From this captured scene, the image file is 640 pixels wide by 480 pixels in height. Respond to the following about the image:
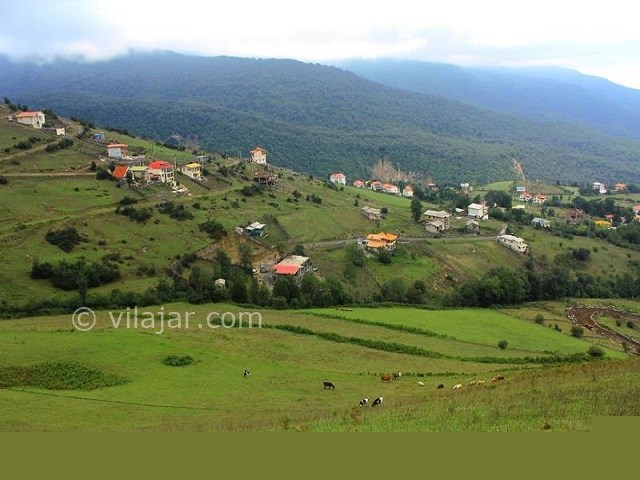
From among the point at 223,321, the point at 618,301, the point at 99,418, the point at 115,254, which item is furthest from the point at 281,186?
the point at 99,418

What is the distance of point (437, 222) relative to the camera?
A: 83188 mm

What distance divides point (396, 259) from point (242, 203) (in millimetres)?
23348

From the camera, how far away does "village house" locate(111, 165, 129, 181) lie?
242ft

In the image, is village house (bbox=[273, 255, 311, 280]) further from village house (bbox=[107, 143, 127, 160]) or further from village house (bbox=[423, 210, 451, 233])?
village house (bbox=[107, 143, 127, 160])

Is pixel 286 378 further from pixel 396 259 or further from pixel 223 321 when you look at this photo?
pixel 396 259

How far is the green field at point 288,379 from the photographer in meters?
16.4

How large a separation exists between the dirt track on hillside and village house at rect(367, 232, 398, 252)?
22.1 metres

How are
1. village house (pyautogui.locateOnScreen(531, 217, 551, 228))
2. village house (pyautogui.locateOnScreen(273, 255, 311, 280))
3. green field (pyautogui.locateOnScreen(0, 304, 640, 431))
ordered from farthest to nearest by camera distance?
village house (pyautogui.locateOnScreen(531, 217, 551, 228))
village house (pyautogui.locateOnScreen(273, 255, 311, 280))
green field (pyautogui.locateOnScreen(0, 304, 640, 431))

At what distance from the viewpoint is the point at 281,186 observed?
92125 mm

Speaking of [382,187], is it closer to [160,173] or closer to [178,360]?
[160,173]

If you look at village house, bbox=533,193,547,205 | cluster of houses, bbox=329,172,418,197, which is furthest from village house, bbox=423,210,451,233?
village house, bbox=533,193,547,205

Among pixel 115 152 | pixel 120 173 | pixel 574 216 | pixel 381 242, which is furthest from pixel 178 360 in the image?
pixel 574 216

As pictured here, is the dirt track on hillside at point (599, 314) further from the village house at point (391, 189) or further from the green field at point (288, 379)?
the village house at point (391, 189)

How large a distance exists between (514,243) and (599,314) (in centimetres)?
2377
